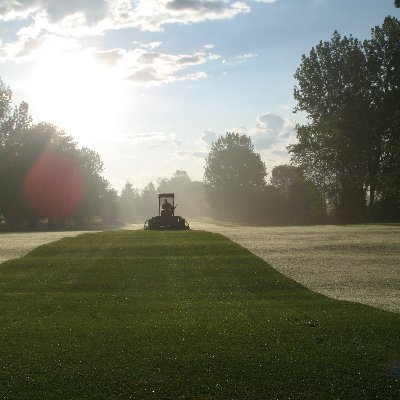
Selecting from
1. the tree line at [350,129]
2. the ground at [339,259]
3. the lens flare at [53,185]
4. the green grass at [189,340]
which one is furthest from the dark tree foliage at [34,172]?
the green grass at [189,340]

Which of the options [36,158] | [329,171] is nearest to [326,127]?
[329,171]

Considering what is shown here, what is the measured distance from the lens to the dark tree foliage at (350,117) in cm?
5872

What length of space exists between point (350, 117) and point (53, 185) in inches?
1629

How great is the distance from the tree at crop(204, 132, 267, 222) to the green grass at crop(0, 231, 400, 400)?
321 feet

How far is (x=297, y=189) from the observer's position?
8894 centimetres

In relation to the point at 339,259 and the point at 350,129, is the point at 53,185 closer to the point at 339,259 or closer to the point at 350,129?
the point at 350,129

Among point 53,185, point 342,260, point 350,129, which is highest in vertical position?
point 350,129

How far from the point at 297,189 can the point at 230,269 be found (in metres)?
68.9

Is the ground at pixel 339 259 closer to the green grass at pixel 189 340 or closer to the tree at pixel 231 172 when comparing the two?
the green grass at pixel 189 340

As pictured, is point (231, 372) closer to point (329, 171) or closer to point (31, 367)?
point (31, 367)

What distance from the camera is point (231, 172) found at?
122m

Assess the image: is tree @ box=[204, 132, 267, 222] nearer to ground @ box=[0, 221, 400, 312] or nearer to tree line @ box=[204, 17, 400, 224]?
tree line @ box=[204, 17, 400, 224]

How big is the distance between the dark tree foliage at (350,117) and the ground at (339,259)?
79.0 feet

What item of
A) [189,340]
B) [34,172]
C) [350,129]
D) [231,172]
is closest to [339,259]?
[189,340]
